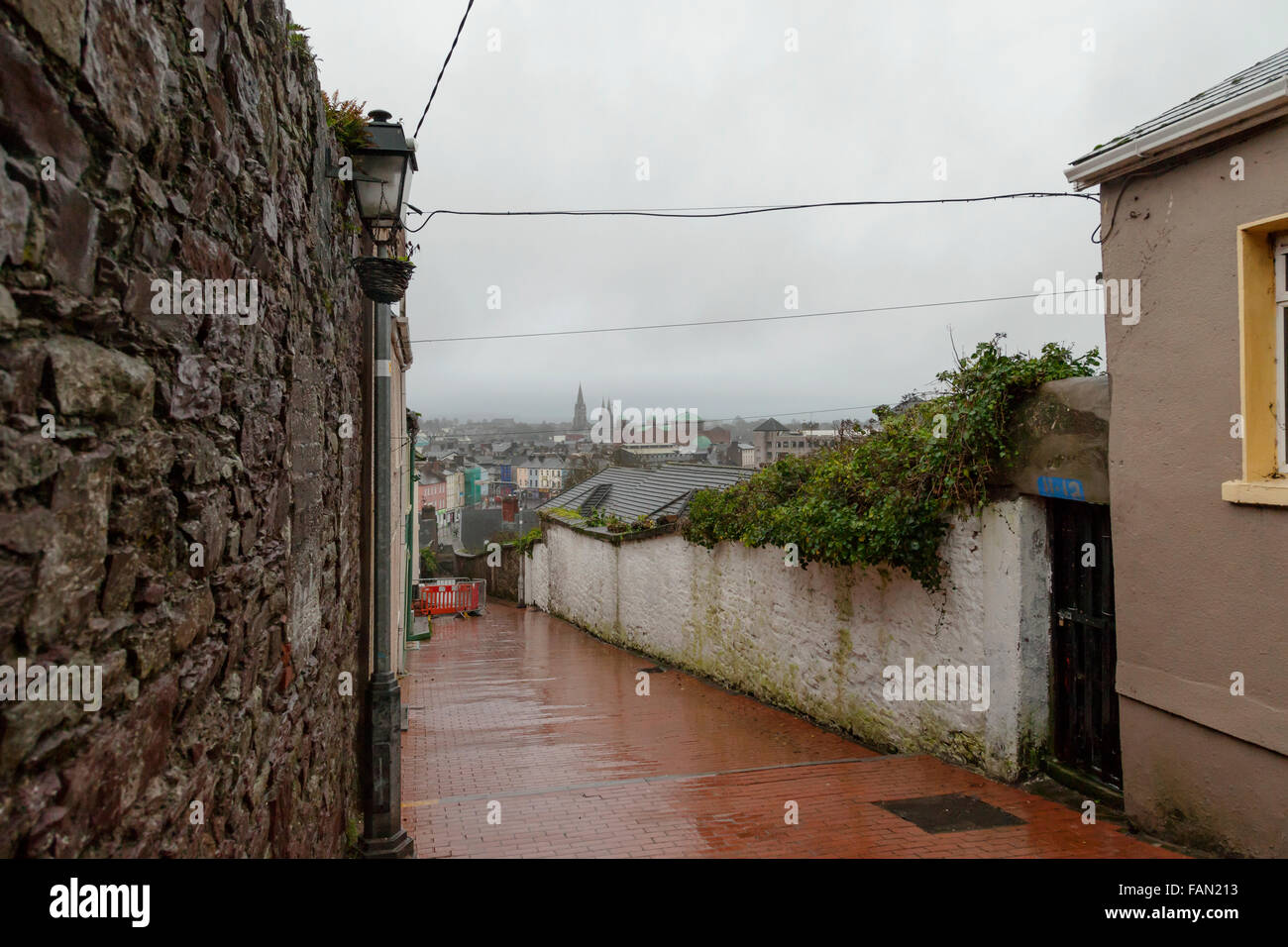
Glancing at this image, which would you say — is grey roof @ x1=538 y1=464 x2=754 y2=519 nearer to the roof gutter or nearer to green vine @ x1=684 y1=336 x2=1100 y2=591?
green vine @ x1=684 y1=336 x2=1100 y2=591

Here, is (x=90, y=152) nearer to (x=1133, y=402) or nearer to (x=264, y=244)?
(x=264, y=244)

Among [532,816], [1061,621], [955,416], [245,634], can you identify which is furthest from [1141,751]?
[245,634]

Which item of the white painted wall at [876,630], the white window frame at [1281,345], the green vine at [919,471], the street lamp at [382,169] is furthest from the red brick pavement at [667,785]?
the street lamp at [382,169]

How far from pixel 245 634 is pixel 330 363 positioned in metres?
2.00

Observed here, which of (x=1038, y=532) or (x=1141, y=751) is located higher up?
(x=1038, y=532)

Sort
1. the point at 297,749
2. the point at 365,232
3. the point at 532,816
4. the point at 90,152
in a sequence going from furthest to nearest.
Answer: the point at 532,816
the point at 365,232
the point at 297,749
the point at 90,152

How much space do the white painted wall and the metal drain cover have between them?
75 cm

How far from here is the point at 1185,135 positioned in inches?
207

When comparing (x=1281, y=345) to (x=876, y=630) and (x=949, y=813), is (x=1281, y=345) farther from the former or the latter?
(x=876, y=630)

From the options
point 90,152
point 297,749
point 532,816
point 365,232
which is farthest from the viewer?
point 532,816

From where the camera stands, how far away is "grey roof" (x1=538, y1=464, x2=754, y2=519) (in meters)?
18.3

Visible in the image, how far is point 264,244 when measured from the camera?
2.93m

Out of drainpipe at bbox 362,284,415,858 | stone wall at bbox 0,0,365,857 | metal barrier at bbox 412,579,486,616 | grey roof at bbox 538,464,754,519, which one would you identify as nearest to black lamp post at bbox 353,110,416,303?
drainpipe at bbox 362,284,415,858

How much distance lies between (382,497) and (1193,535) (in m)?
5.10
